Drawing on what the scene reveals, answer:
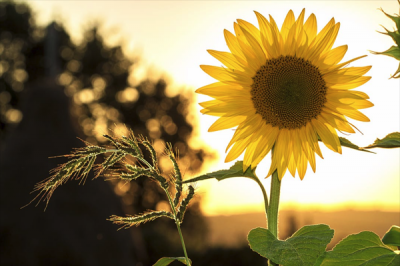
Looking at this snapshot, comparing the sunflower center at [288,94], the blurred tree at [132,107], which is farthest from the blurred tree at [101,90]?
the sunflower center at [288,94]

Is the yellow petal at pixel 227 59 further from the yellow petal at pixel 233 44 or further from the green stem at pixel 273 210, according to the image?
the green stem at pixel 273 210

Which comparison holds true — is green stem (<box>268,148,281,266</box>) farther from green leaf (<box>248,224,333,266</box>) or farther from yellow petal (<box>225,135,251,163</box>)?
yellow petal (<box>225,135,251,163</box>)

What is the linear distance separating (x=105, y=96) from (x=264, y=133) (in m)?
25.3

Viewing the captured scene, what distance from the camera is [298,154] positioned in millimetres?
2109

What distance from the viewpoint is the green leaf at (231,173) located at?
1.69m

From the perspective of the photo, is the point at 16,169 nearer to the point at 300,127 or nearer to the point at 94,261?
the point at 94,261

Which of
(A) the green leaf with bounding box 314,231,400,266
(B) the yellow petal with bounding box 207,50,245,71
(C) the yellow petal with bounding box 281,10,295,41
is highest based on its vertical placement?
(C) the yellow petal with bounding box 281,10,295,41

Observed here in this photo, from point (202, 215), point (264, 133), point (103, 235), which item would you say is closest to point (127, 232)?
point (103, 235)

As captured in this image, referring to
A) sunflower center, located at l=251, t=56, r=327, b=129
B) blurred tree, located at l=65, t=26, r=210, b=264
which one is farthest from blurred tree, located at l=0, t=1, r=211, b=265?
sunflower center, located at l=251, t=56, r=327, b=129

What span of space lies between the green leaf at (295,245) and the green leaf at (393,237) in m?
0.25

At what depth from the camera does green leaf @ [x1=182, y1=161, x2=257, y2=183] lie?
1.69 m

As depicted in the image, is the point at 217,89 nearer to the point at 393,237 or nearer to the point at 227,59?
the point at 227,59

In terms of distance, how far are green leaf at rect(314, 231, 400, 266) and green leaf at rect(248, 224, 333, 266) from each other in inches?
2.4

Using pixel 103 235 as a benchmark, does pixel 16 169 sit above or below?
above
